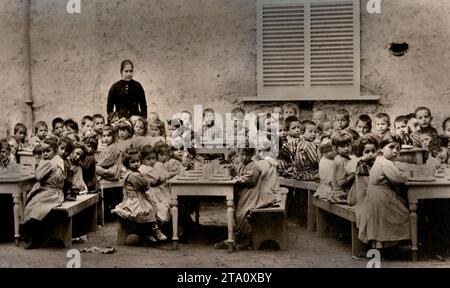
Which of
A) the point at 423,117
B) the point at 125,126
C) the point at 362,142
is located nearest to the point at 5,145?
the point at 125,126

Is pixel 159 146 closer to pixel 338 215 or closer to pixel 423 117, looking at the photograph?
pixel 338 215

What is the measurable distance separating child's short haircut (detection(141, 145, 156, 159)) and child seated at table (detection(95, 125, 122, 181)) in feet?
0.73

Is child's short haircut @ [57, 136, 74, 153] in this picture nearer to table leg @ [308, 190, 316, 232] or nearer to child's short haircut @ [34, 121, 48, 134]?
child's short haircut @ [34, 121, 48, 134]

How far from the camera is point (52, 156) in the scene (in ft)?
12.3

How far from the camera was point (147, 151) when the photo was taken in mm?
3789

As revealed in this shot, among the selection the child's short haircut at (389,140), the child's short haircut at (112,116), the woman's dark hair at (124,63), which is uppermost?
the woman's dark hair at (124,63)

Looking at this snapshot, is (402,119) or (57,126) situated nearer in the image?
(402,119)

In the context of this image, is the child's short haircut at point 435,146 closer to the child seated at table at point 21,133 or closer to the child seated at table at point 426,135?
the child seated at table at point 426,135

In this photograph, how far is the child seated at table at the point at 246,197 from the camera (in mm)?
3617

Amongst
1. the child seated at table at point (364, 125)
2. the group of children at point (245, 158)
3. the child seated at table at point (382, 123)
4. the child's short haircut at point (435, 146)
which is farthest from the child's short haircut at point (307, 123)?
the child's short haircut at point (435, 146)

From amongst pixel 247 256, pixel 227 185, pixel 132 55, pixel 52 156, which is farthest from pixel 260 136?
pixel 52 156

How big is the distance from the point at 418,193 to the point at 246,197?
3.37 feet
